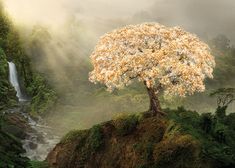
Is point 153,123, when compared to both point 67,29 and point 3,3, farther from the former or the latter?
point 3,3

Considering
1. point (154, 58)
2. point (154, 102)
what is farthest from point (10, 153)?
point (154, 102)

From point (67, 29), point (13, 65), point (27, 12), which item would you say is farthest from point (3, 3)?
point (13, 65)

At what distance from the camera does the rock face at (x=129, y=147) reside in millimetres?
19234

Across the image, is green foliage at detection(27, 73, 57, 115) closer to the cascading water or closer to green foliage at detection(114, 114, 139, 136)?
the cascading water

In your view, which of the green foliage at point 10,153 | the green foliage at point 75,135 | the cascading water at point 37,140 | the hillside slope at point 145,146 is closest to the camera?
the green foliage at point 10,153

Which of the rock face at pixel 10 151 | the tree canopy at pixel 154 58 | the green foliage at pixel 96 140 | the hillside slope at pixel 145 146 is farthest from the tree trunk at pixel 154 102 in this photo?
the rock face at pixel 10 151

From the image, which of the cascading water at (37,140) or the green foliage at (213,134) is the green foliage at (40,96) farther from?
the green foliage at (213,134)

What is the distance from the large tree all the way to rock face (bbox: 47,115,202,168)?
1.79m

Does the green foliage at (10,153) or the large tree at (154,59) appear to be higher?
the large tree at (154,59)

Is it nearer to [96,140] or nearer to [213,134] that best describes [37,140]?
[96,140]

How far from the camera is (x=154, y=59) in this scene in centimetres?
2172

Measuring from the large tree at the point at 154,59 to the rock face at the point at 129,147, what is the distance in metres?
1.79

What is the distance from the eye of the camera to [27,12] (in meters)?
138

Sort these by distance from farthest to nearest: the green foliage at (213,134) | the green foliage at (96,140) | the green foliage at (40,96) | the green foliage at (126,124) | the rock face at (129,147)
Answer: the green foliage at (40,96) → the green foliage at (96,140) → the green foliage at (126,124) → the rock face at (129,147) → the green foliage at (213,134)
